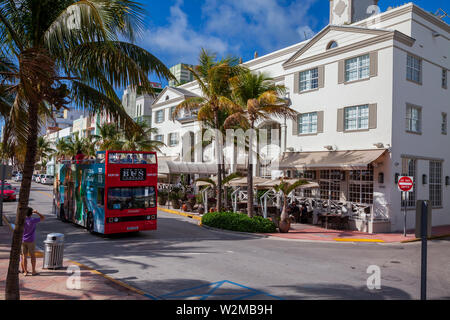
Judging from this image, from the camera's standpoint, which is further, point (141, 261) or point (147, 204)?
point (147, 204)

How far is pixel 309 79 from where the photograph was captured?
24.3 m

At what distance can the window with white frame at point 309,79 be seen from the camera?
23938mm

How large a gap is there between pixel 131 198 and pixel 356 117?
13.0 meters

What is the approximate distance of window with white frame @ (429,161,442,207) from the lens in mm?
22641

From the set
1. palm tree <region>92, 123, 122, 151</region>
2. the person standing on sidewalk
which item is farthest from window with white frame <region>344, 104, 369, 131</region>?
palm tree <region>92, 123, 122, 151</region>

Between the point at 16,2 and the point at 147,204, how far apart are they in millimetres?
10093

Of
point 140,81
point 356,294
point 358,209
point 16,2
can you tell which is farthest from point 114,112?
point 358,209

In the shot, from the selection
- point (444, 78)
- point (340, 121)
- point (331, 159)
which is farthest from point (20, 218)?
point (444, 78)

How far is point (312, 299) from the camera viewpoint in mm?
8047

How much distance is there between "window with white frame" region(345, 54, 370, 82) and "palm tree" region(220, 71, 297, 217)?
4.82 meters

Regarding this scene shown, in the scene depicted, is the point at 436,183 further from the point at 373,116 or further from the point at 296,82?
the point at 296,82
